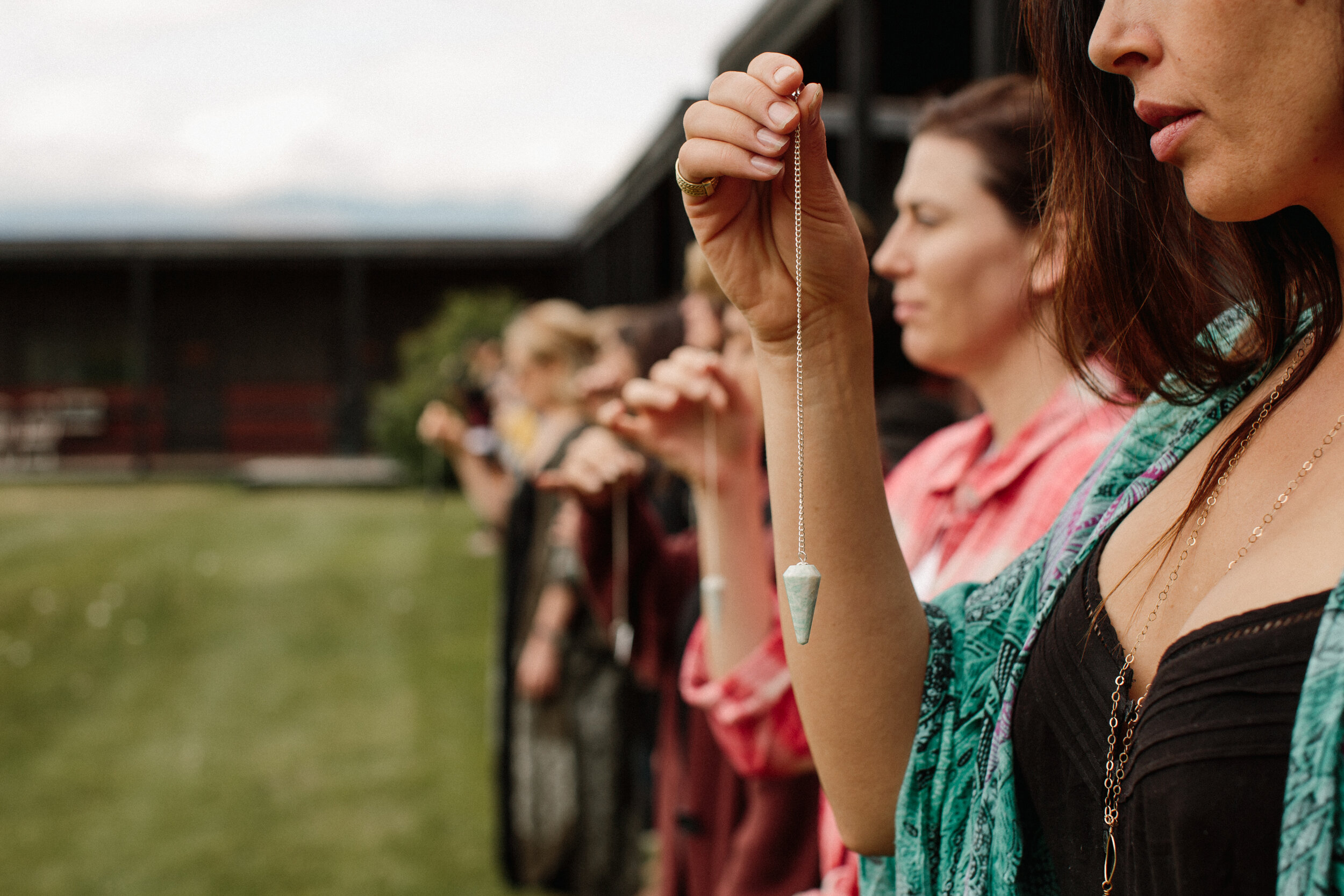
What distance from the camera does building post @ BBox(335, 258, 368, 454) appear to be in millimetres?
18562

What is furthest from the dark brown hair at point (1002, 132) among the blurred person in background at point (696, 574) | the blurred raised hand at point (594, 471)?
the blurred raised hand at point (594, 471)

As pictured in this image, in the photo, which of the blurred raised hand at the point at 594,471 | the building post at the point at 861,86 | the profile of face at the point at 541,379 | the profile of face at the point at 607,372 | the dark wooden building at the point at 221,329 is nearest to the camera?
the blurred raised hand at the point at 594,471

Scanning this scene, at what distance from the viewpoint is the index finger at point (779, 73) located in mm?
846

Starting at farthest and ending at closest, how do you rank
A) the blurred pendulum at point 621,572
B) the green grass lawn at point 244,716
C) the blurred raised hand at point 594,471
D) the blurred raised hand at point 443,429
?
1. the blurred raised hand at point 443,429
2. the green grass lawn at point 244,716
3. the blurred pendulum at point 621,572
4. the blurred raised hand at point 594,471

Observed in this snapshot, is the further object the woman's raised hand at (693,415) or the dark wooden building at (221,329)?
the dark wooden building at (221,329)

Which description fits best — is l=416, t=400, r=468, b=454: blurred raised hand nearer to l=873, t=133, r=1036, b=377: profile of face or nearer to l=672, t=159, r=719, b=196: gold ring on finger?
l=873, t=133, r=1036, b=377: profile of face

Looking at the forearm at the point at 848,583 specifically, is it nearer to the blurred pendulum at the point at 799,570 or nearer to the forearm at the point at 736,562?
the blurred pendulum at the point at 799,570

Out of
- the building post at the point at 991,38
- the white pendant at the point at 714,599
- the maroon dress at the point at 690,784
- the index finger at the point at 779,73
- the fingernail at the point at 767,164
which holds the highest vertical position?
the building post at the point at 991,38

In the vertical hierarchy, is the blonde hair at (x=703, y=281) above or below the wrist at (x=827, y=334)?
above

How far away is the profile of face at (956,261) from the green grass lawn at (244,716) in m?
3.04

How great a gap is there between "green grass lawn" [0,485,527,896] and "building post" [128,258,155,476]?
7221 millimetres

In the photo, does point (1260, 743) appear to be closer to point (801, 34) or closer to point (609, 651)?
point (609, 651)

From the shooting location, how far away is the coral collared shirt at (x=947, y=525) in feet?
4.55

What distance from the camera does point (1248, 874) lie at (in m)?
0.64
